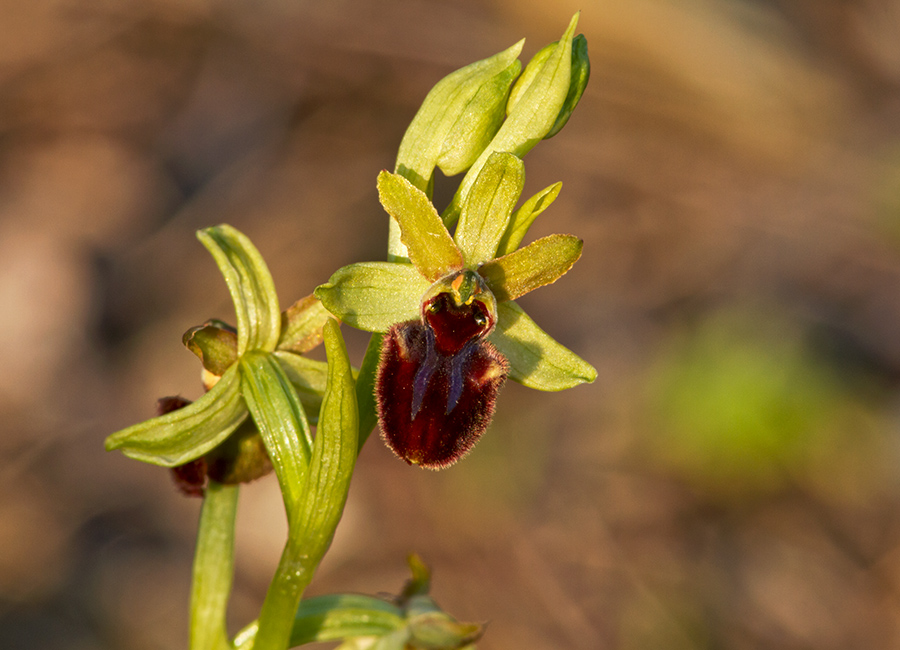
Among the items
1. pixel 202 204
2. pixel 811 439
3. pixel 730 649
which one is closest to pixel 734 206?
pixel 811 439

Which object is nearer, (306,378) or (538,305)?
(306,378)

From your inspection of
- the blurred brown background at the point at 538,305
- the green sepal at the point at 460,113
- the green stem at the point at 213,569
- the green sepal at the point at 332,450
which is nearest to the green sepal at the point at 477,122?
the green sepal at the point at 460,113

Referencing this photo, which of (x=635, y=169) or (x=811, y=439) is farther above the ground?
(x=635, y=169)

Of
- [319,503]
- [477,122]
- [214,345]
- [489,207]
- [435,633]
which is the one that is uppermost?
[477,122]

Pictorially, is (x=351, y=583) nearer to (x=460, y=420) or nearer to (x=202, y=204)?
(x=202, y=204)

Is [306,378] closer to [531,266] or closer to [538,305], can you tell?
[531,266]

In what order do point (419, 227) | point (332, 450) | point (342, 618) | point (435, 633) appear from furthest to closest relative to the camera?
1. point (435, 633)
2. point (342, 618)
3. point (419, 227)
4. point (332, 450)

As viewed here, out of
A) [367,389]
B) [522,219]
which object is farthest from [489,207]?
[367,389]
